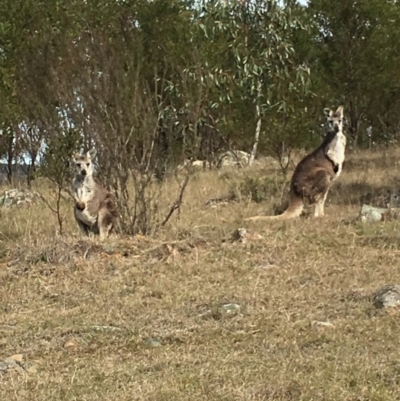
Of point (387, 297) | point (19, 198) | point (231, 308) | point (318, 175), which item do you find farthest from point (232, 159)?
point (387, 297)

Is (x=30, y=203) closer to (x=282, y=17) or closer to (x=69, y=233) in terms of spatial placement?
(x=69, y=233)

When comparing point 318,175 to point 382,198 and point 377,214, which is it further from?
point 377,214

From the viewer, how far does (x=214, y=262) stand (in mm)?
8609

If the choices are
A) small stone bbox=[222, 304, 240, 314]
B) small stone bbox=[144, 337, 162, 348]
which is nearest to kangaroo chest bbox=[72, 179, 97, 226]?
small stone bbox=[222, 304, 240, 314]

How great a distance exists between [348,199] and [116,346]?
25.6ft

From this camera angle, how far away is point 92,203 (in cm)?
1067

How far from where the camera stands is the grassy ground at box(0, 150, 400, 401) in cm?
493

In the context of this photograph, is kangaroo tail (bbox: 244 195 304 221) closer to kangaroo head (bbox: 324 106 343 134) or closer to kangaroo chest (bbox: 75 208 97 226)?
kangaroo head (bbox: 324 106 343 134)

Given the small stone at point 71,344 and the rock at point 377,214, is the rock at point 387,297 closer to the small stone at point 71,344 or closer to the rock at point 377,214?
the small stone at point 71,344

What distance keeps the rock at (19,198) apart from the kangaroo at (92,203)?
4.33 meters

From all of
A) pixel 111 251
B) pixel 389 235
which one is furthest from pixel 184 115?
pixel 389 235

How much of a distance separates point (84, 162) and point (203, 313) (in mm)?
4416

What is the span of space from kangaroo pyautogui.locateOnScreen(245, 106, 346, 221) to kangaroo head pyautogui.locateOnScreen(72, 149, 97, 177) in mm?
2481

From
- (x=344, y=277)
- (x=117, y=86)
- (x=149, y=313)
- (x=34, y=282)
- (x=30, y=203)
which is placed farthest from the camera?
(x=30, y=203)
